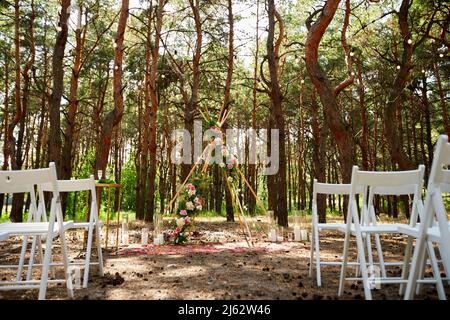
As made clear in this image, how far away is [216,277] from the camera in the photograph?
4.04 m

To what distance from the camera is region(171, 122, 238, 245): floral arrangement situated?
7.03 meters

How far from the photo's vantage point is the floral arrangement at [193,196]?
7027mm

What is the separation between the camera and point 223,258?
5.48 metres

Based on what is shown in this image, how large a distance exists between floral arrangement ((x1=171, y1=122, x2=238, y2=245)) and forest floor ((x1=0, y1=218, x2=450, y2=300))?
1159 mm

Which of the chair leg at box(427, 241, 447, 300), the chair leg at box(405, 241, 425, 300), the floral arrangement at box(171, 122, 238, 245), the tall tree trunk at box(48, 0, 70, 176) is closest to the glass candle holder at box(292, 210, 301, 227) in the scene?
the floral arrangement at box(171, 122, 238, 245)

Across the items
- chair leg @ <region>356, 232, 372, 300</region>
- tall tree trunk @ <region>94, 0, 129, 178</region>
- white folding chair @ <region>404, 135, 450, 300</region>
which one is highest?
tall tree trunk @ <region>94, 0, 129, 178</region>

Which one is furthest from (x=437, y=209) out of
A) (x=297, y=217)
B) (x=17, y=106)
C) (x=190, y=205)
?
(x=17, y=106)

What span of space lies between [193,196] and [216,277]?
3.20 meters

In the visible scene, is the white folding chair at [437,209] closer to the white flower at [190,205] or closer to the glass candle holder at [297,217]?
the white flower at [190,205]

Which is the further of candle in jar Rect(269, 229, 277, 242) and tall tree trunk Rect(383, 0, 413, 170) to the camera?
tall tree trunk Rect(383, 0, 413, 170)

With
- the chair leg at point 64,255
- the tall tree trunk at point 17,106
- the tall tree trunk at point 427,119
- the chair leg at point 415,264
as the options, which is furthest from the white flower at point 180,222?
the tall tree trunk at point 427,119

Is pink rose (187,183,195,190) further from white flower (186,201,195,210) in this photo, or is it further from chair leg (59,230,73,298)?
chair leg (59,230,73,298)

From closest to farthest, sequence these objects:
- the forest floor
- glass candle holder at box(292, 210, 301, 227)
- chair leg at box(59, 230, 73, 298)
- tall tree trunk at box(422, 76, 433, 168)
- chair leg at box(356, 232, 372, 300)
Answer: chair leg at box(356, 232, 372, 300)
chair leg at box(59, 230, 73, 298)
the forest floor
glass candle holder at box(292, 210, 301, 227)
tall tree trunk at box(422, 76, 433, 168)
